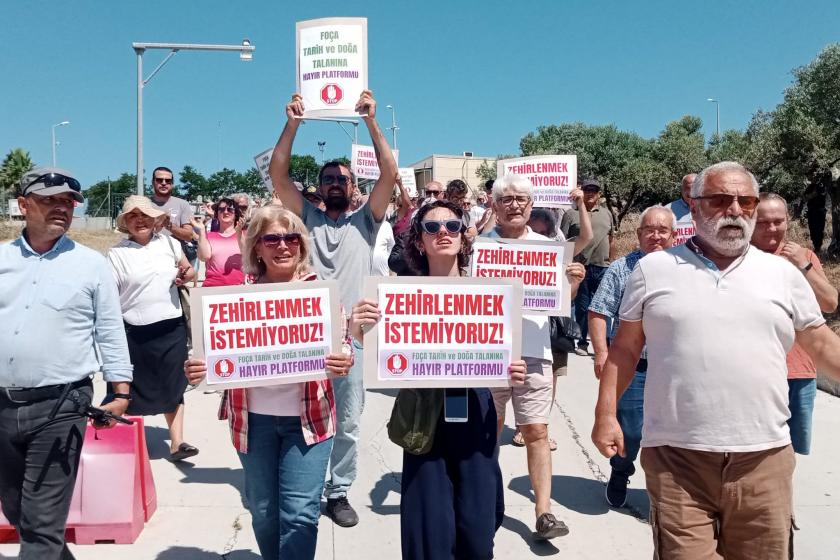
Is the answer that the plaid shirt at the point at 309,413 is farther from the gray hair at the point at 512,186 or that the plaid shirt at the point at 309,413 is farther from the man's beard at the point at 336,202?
the gray hair at the point at 512,186

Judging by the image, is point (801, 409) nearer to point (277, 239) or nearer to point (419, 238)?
point (419, 238)

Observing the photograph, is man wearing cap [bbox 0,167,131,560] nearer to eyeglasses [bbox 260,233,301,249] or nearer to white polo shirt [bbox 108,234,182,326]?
eyeglasses [bbox 260,233,301,249]

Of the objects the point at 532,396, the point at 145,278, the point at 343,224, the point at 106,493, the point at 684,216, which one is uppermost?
the point at 684,216

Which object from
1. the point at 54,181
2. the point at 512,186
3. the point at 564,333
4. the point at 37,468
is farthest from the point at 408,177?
the point at 37,468

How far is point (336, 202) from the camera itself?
417 centimetres

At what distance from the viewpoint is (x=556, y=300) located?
4.14 metres

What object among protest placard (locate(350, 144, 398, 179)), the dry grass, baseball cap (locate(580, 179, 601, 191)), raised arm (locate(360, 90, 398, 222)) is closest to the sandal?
raised arm (locate(360, 90, 398, 222))

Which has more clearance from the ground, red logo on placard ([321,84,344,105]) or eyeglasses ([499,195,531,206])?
red logo on placard ([321,84,344,105])

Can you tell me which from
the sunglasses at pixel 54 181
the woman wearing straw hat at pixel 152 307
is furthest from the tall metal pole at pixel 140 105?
the sunglasses at pixel 54 181

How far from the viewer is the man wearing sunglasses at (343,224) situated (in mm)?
4027

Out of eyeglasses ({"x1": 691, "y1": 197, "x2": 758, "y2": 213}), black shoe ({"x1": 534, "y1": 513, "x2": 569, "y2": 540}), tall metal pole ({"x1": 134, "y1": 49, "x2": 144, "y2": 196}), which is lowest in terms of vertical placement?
black shoe ({"x1": 534, "y1": 513, "x2": 569, "y2": 540})

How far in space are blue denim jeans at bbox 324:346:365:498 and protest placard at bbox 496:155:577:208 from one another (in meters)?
2.71

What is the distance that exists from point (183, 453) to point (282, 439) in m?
2.65

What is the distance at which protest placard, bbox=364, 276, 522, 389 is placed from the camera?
296cm
